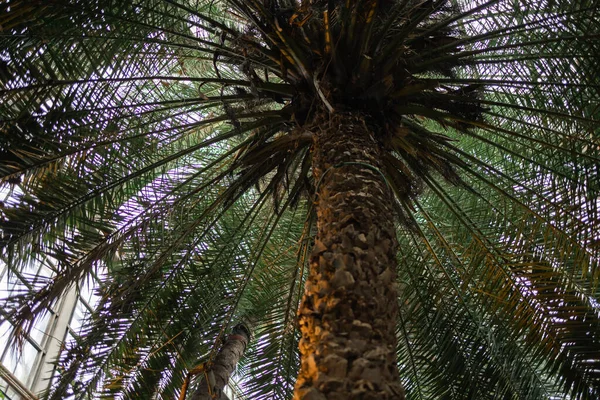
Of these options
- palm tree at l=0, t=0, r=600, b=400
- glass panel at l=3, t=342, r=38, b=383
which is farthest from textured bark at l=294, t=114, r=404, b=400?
glass panel at l=3, t=342, r=38, b=383

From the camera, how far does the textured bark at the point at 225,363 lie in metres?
5.92

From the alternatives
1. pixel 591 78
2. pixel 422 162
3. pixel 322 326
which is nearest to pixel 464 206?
pixel 422 162

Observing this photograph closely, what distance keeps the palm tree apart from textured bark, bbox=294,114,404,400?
0.04 meters

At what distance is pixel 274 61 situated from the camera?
5.47m

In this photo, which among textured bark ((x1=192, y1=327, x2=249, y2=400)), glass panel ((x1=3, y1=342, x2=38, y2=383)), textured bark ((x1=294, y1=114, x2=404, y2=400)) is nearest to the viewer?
textured bark ((x1=294, y1=114, x2=404, y2=400))

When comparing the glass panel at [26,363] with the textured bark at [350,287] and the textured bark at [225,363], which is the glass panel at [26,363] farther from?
the textured bark at [350,287]

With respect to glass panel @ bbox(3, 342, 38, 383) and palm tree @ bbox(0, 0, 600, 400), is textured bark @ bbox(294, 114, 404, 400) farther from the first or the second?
glass panel @ bbox(3, 342, 38, 383)

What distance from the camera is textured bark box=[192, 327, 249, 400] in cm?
592

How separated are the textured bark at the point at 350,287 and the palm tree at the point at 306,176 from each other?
0.04m

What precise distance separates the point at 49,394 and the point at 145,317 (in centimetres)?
117

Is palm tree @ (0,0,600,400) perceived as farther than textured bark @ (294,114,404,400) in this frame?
Yes

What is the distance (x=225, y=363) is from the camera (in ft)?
20.5

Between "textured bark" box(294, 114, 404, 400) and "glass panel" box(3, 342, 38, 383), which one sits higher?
"glass panel" box(3, 342, 38, 383)

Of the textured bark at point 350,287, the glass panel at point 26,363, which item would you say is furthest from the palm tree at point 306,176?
the glass panel at point 26,363
